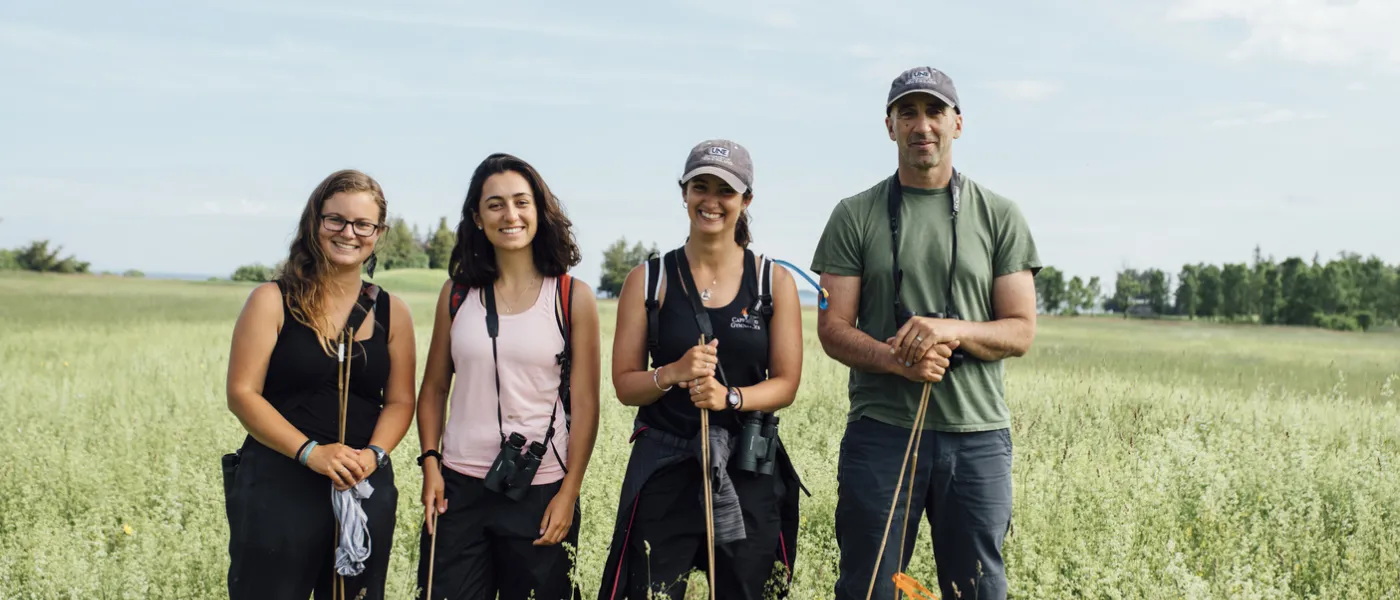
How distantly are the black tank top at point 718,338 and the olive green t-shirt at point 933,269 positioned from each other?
18.8 inches

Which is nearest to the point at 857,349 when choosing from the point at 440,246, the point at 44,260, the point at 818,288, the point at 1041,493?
the point at 818,288

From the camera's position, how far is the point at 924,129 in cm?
→ 326

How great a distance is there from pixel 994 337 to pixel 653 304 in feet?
4.22

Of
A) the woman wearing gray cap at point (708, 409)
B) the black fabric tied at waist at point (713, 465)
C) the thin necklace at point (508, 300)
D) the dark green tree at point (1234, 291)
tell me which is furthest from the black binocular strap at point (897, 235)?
the dark green tree at point (1234, 291)

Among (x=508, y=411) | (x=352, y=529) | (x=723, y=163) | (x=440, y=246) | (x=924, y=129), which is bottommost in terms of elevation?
(x=352, y=529)

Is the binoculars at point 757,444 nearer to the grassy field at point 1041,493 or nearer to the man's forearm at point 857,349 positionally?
the man's forearm at point 857,349

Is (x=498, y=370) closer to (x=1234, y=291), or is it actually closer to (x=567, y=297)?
(x=567, y=297)

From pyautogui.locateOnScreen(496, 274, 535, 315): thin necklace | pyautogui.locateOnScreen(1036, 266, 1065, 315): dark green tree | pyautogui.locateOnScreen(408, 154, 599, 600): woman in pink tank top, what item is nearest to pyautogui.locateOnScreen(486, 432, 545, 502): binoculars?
pyautogui.locateOnScreen(408, 154, 599, 600): woman in pink tank top

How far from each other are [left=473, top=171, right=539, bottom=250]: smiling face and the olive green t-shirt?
1.14m

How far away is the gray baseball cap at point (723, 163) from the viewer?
3.03 m

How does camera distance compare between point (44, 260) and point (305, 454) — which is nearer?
point (305, 454)

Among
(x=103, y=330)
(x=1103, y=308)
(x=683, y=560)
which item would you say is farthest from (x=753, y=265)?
(x=1103, y=308)

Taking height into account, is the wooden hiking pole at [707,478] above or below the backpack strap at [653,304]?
below

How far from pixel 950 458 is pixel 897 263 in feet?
2.51
